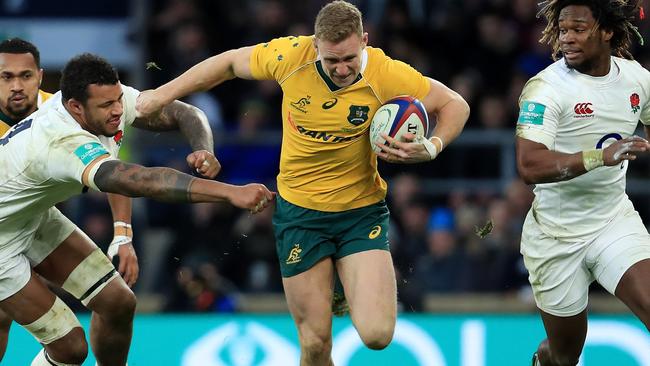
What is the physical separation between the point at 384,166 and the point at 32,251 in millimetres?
5174

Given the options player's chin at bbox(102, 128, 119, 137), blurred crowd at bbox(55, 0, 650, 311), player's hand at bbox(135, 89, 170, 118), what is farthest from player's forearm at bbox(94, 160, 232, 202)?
blurred crowd at bbox(55, 0, 650, 311)

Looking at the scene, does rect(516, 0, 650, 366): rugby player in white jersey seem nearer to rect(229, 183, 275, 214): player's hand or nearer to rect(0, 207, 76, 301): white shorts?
rect(229, 183, 275, 214): player's hand

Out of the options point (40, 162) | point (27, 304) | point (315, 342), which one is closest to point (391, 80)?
point (315, 342)

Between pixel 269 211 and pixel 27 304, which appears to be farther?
pixel 269 211

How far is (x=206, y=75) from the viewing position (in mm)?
8195

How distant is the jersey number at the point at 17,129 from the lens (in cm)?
781

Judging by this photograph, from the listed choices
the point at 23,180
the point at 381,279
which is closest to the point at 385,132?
the point at 381,279

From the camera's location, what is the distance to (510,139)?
1262cm

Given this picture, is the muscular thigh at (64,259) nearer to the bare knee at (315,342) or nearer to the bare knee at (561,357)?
the bare knee at (315,342)

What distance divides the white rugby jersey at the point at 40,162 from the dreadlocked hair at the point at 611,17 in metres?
2.79

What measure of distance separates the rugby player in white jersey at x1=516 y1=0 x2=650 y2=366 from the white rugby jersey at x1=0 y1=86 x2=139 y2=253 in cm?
257

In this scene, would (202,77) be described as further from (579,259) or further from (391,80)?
(579,259)

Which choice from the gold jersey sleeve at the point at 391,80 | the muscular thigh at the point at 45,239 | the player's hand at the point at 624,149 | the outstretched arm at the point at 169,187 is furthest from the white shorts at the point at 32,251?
the player's hand at the point at 624,149

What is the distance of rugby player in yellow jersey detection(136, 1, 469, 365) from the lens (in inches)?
316
